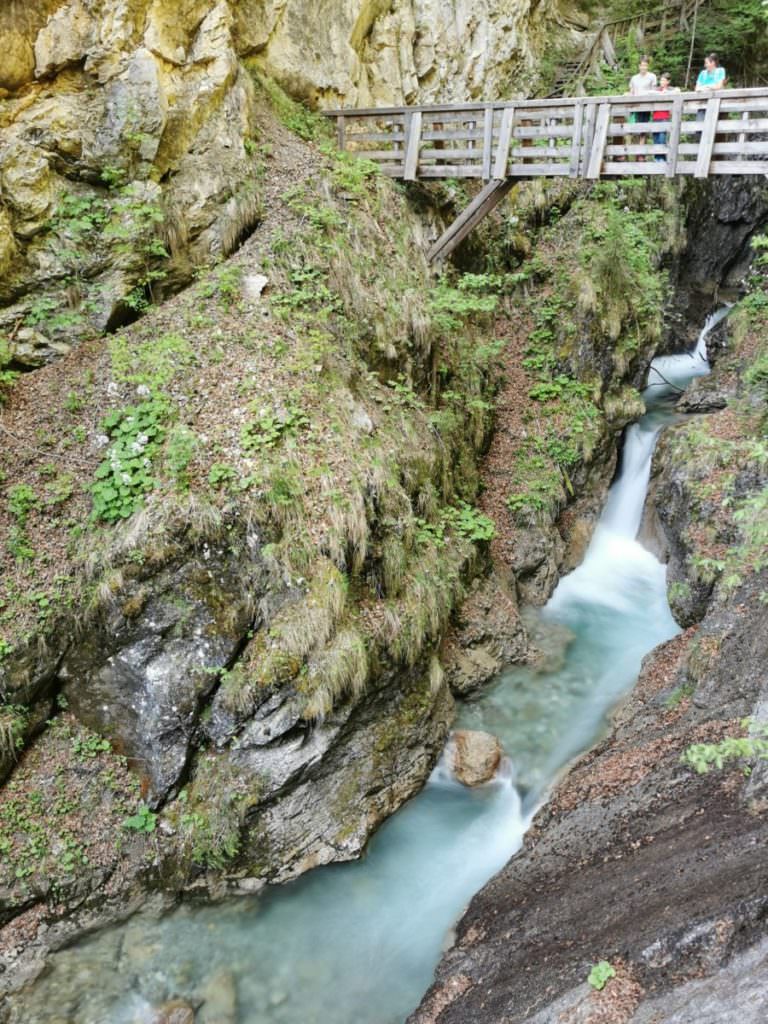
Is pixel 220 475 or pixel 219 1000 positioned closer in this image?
pixel 219 1000

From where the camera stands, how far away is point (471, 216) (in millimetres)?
10453

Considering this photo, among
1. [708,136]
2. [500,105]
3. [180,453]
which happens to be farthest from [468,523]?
[500,105]

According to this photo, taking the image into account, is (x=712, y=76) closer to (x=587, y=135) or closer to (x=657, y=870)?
(x=587, y=135)

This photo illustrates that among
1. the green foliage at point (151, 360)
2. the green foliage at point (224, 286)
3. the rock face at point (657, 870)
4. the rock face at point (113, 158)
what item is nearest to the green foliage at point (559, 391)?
the rock face at point (657, 870)

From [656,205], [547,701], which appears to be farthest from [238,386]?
[656,205]

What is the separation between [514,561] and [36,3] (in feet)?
28.5

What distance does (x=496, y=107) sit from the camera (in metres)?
9.88

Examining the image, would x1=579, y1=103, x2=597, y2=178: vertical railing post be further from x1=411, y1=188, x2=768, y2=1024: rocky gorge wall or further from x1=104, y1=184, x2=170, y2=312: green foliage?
x1=104, y1=184, x2=170, y2=312: green foliage

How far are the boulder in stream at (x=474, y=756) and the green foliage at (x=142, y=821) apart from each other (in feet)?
10.3

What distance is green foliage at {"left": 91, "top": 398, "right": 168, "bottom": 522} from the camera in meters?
6.45

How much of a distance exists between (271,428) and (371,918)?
15.8 ft

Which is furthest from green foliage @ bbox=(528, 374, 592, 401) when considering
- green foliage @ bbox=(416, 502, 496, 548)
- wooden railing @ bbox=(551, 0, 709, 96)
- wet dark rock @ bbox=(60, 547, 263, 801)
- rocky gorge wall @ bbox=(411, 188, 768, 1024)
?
wooden railing @ bbox=(551, 0, 709, 96)

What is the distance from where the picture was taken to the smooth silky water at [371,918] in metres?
5.73

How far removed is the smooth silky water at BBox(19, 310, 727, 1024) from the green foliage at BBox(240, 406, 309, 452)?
3.99m
